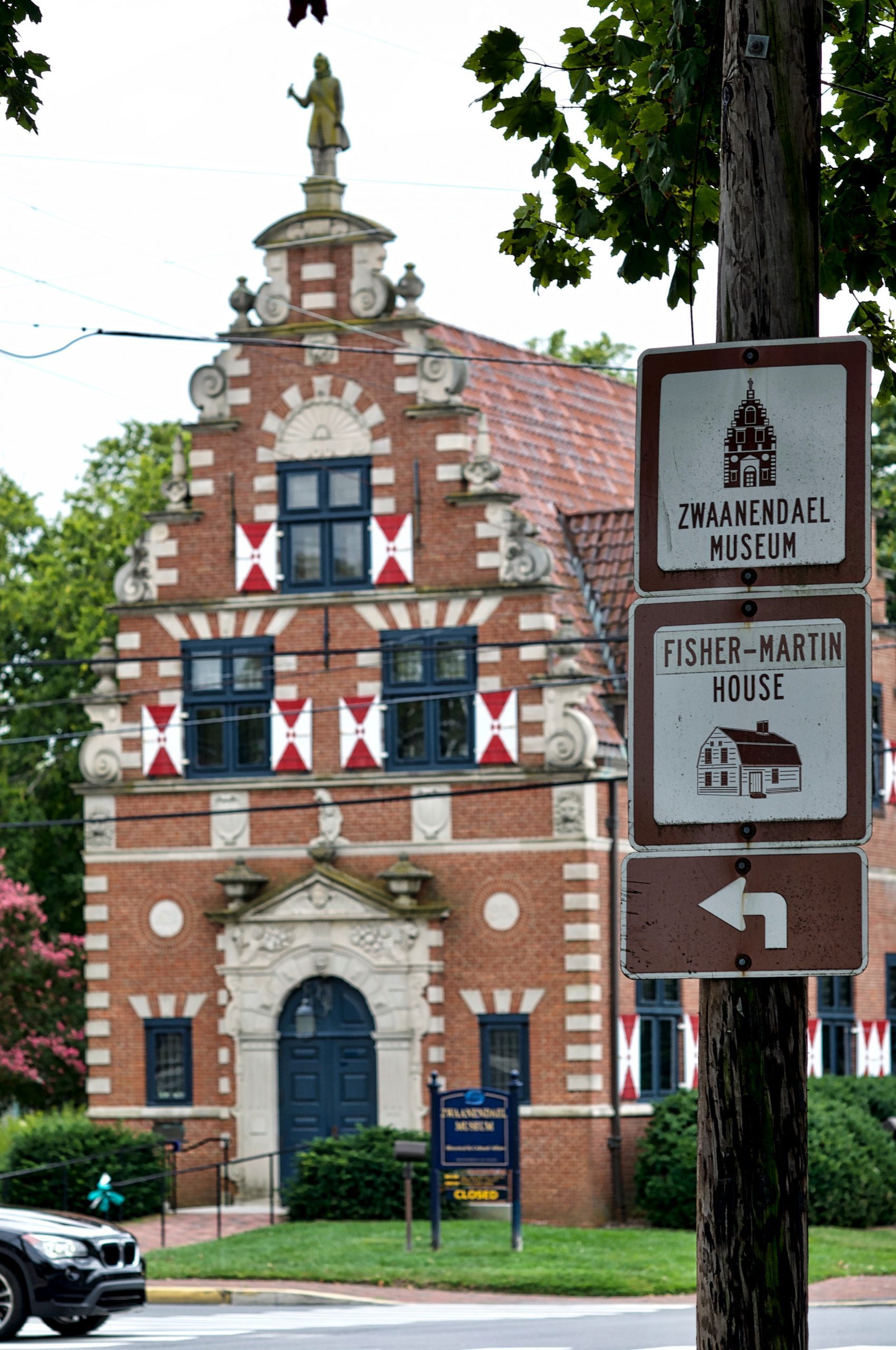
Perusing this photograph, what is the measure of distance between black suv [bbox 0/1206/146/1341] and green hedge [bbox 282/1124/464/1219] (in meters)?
10.4

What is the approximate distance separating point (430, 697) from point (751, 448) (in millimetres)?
26538

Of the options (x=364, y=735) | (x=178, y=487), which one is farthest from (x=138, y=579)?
(x=364, y=735)

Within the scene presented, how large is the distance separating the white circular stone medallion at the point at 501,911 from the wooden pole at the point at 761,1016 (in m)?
25.7

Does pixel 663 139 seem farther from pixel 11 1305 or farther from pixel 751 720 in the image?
pixel 11 1305

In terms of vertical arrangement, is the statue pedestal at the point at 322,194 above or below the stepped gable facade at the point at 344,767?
above

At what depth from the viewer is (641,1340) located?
1698 centimetres

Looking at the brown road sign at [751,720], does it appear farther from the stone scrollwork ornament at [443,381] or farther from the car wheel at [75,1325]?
the stone scrollwork ornament at [443,381]

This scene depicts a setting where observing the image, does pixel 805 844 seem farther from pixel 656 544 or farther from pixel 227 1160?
pixel 227 1160

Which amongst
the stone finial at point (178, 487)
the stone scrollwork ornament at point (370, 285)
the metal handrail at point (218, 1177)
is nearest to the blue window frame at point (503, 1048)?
the metal handrail at point (218, 1177)

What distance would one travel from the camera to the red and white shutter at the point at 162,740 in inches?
1303

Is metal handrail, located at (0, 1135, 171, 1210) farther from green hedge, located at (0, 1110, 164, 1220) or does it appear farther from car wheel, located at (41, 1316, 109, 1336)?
car wheel, located at (41, 1316, 109, 1336)

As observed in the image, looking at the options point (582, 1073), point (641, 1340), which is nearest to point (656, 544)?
point (641, 1340)

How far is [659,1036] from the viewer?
32.2m

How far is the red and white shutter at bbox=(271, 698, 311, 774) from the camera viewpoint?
106ft
